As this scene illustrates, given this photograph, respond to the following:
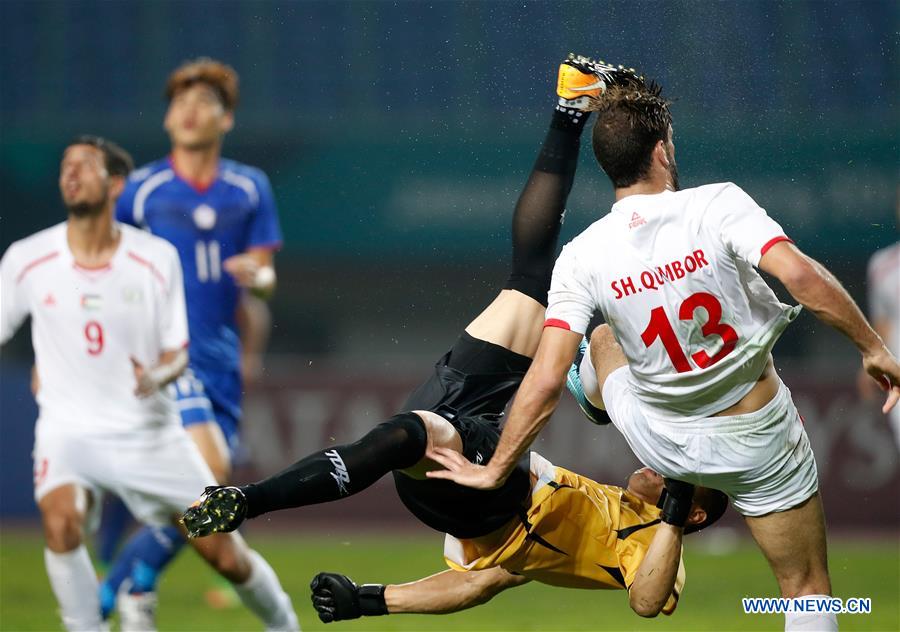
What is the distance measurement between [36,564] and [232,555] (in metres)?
4.10

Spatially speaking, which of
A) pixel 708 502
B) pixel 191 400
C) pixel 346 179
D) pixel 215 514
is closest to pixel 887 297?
pixel 708 502

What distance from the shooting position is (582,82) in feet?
16.0

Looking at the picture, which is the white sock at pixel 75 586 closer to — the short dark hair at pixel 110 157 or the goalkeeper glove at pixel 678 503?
the short dark hair at pixel 110 157

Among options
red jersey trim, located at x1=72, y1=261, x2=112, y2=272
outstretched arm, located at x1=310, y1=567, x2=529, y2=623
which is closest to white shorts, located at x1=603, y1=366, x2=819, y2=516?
outstretched arm, located at x1=310, y1=567, x2=529, y2=623

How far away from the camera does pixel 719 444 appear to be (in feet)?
14.7

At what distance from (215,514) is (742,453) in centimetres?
182

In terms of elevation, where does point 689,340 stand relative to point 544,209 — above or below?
below

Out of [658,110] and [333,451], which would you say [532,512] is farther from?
[658,110]

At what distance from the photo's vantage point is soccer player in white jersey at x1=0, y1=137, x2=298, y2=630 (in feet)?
19.3

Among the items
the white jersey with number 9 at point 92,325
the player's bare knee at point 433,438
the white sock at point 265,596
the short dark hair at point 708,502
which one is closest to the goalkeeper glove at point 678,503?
the short dark hair at point 708,502

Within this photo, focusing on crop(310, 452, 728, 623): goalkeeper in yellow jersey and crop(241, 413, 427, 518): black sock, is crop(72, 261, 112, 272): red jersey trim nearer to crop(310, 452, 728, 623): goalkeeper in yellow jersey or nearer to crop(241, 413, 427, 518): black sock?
crop(310, 452, 728, 623): goalkeeper in yellow jersey

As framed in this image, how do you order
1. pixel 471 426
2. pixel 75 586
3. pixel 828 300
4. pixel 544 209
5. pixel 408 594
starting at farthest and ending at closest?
pixel 75 586, pixel 408 594, pixel 544 209, pixel 471 426, pixel 828 300

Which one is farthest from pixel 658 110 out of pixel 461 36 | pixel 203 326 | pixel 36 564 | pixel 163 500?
pixel 36 564

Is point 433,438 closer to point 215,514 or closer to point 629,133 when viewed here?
point 215,514
